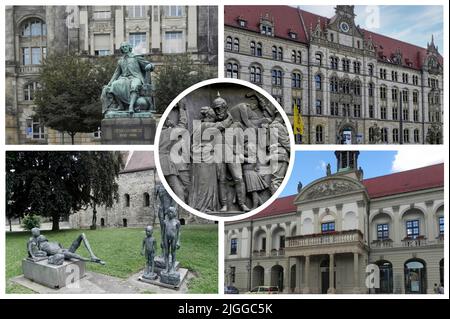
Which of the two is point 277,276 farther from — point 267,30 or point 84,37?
point 84,37

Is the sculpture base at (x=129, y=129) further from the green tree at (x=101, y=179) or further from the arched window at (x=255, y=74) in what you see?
the arched window at (x=255, y=74)

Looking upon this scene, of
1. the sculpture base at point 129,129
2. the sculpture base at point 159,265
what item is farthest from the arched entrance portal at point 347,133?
the sculpture base at point 159,265

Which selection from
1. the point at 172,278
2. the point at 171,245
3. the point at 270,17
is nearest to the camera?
the point at 172,278

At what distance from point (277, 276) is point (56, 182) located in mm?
5445

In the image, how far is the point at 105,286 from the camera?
15.1m

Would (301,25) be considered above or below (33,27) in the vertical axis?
above

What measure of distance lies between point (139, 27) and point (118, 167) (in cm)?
980

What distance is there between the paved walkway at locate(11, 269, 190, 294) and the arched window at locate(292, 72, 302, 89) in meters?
12.1

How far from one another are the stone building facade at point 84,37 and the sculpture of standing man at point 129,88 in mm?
7556

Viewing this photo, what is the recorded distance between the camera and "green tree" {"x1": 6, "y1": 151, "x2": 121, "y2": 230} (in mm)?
15820

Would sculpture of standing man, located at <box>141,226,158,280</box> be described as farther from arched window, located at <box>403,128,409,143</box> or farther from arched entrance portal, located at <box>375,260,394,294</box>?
arched window, located at <box>403,128,409,143</box>

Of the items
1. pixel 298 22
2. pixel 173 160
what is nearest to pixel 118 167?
pixel 173 160

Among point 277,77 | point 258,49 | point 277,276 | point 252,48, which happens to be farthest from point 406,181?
point 258,49

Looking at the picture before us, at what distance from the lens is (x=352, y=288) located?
1524 centimetres
